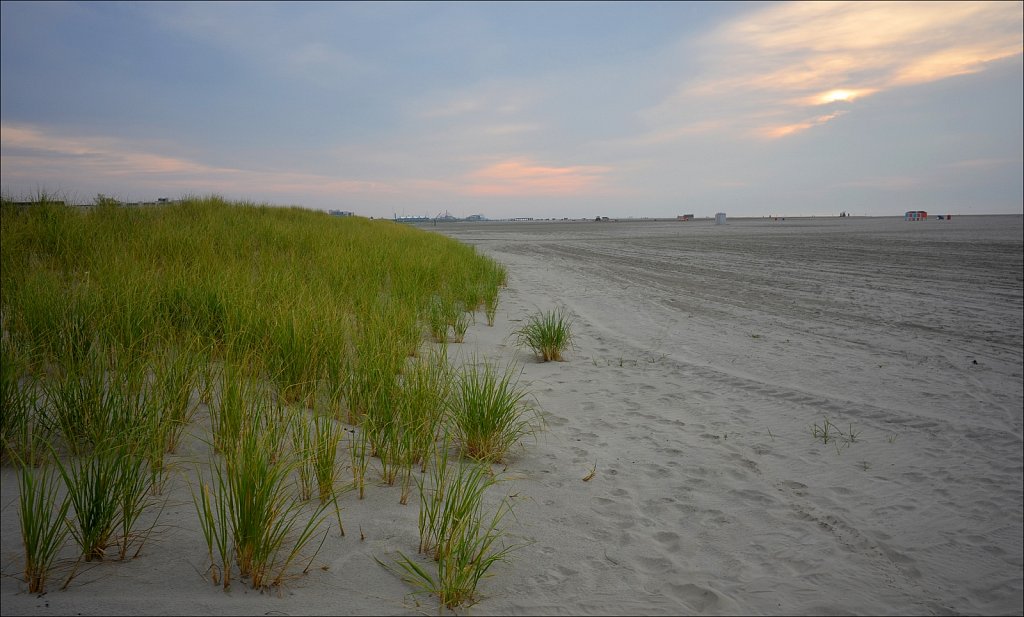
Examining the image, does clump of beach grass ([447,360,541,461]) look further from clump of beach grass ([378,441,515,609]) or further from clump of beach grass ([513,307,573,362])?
clump of beach grass ([513,307,573,362])

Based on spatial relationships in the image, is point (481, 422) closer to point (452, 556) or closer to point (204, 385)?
point (452, 556)

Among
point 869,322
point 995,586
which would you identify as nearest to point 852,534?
point 995,586

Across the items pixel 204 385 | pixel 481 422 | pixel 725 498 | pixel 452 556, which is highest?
pixel 204 385

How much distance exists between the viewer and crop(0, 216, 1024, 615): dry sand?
6.28 ft

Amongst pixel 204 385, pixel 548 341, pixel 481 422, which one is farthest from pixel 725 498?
pixel 204 385

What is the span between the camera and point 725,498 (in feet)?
9.21

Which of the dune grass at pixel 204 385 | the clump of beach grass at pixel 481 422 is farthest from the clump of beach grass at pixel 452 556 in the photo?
the clump of beach grass at pixel 481 422

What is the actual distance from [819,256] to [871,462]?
16404 mm

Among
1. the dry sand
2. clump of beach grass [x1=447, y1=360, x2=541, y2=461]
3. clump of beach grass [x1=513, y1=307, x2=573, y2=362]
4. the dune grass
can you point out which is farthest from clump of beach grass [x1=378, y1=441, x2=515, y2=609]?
clump of beach grass [x1=513, y1=307, x2=573, y2=362]

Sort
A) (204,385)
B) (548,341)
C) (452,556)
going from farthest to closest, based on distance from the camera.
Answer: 1. (548,341)
2. (204,385)
3. (452,556)

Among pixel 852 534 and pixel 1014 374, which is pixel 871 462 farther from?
pixel 1014 374

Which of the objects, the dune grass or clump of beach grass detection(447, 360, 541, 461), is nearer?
the dune grass

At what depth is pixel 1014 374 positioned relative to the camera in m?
5.17

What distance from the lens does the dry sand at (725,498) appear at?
1.92m
